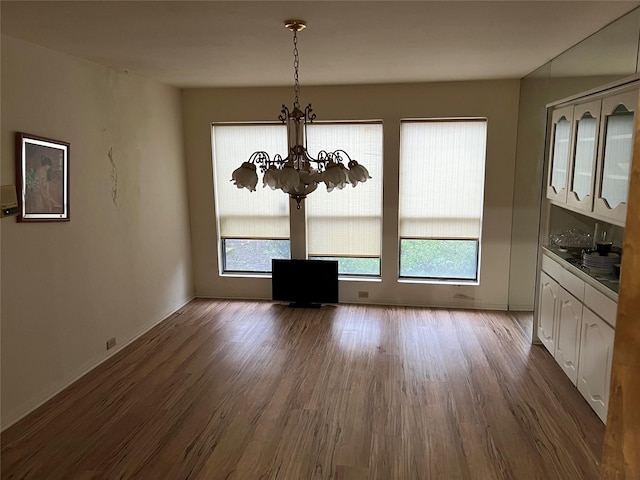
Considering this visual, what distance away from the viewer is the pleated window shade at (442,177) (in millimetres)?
5262

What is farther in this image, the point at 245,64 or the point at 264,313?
the point at 264,313

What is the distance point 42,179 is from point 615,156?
4.04 m

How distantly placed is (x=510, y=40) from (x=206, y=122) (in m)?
3.67

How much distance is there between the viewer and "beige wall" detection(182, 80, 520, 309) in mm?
5145

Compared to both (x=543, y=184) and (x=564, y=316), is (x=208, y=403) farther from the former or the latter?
(x=543, y=184)

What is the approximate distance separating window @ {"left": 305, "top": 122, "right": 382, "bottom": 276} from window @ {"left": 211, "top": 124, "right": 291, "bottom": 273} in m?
0.40

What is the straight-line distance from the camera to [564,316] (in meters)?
3.61

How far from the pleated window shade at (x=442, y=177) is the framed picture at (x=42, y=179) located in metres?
3.59

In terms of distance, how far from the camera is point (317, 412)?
327cm

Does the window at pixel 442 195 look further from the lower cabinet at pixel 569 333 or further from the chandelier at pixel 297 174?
the chandelier at pixel 297 174

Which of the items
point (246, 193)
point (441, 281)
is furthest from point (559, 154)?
point (246, 193)

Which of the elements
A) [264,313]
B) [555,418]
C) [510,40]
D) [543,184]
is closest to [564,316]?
[555,418]

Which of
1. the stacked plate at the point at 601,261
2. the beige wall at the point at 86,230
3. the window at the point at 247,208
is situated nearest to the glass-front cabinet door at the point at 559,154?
the stacked plate at the point at 601,261

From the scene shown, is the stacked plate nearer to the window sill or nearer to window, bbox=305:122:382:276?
the window sill
